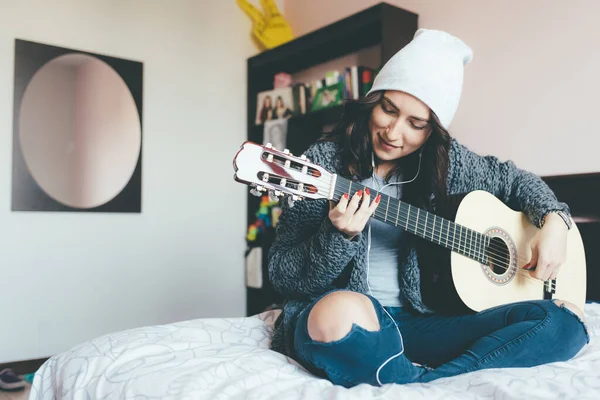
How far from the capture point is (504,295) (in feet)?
4.03

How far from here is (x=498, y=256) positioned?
1261 millimetres

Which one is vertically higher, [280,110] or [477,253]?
[280,110]

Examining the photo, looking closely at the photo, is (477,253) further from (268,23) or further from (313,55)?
(268,23)

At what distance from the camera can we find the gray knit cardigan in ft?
3.47

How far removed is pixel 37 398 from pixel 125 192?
158cm

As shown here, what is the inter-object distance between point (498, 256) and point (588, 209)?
653 millimetres

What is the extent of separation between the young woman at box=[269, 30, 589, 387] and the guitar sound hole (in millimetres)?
58

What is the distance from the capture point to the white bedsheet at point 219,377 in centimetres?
81

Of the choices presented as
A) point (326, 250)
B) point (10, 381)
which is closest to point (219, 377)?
point (326, 250)

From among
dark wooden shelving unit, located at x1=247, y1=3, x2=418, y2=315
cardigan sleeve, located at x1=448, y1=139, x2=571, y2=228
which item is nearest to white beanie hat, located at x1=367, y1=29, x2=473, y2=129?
cardigan sleeve, located at x1=448, y1=139, x2=571, y2=228

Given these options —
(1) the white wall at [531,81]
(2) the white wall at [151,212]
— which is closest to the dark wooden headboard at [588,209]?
(1) the white wall at [531,81]

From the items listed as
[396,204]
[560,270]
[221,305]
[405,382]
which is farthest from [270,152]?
[221,305]

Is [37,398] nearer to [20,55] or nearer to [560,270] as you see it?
[560,270]

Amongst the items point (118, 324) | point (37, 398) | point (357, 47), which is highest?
point (357, 47)
